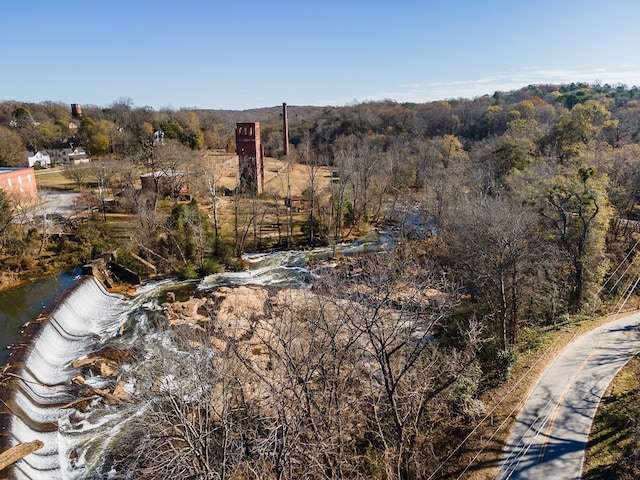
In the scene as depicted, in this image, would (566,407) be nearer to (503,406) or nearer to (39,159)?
(503,406)

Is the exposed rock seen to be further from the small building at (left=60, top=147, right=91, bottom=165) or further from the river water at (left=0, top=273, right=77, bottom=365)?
the small building at (left=60, top=147, right=91, bottom=165)

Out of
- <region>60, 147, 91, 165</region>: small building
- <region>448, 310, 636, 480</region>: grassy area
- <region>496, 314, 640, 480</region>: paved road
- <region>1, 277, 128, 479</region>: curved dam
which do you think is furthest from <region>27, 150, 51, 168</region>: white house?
<region>496, 314, 640, 480</region>: paved road

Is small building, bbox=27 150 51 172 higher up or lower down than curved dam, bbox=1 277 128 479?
higher up

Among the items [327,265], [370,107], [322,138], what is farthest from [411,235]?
[370,107]

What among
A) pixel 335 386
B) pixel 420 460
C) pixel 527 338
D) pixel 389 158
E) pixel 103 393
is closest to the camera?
pixel 335 386

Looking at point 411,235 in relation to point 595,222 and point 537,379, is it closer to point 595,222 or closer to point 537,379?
point 595,222

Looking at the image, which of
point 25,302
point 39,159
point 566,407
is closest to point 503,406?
point 566,407

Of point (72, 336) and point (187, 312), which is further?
point (187, 312)
